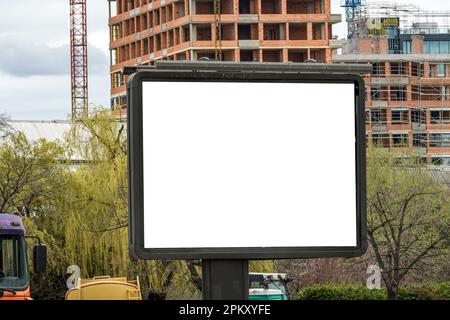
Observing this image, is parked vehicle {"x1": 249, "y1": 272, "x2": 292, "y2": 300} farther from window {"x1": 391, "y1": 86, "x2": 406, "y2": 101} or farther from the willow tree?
window {"x1": 391, "y1": 86, "x2": 406, "y2": 101}

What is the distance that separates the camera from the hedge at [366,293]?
4234 cm

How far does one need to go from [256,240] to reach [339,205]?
2.22 ft

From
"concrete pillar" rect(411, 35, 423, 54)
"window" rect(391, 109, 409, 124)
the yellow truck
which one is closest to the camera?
the yellow truck

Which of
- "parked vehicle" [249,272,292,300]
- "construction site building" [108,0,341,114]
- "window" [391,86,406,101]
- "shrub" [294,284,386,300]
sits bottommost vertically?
"shrub" [294,284,386,300]

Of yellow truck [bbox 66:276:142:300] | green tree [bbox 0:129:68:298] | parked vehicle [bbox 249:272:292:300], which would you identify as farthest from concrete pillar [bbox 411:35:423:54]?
yellow truck [bbox 66:276:142:300]

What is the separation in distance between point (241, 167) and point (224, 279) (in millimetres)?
807

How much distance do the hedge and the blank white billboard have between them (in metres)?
31.0

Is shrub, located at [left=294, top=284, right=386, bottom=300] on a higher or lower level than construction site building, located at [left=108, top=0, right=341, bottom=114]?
lower

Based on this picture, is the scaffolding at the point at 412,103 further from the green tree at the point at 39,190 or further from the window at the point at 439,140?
the green tree at the point at 39,190

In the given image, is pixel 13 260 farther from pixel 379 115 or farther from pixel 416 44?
pixel 416 44

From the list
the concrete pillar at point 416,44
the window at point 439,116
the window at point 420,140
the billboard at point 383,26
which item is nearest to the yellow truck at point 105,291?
the window at point 420,140

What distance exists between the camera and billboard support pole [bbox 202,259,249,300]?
34.7 ft

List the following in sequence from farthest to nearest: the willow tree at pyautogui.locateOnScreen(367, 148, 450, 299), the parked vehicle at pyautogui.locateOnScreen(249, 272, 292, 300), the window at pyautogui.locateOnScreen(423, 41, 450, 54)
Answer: the window at pyautogui.locateOnScreen(423, 41, 450, 54) < the willow tree at pyautogui.locateOnScreen(367, 148, 450, 299) < the parked vehicle at pyautogui.locateOnScreen(249, 272, 292, 300)

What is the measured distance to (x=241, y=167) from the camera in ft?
34.7
